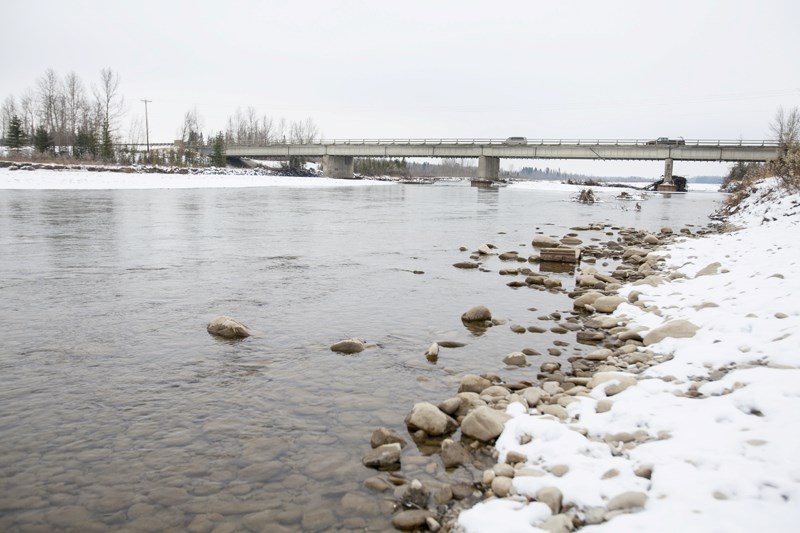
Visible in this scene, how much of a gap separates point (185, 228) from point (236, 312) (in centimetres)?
1416

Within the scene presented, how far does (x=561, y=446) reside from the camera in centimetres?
536

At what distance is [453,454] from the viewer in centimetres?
555

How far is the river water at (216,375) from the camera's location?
4.75 meters

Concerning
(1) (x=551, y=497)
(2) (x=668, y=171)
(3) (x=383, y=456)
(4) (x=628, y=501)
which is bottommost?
(3) (x=383, y=456)

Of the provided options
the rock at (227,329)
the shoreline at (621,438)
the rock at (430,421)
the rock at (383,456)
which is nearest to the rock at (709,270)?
the shoreline at (621,438)

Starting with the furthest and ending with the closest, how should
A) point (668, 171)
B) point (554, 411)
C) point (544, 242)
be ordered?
1. point (668, 171)
2. point (544, 242)
3. point (554, 411)

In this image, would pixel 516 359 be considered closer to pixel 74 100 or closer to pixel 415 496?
pixel 415 496

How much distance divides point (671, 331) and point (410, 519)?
5856 mm

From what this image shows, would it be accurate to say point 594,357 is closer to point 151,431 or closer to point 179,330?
point 151,431

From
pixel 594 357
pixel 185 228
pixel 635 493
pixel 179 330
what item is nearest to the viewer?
pixel 635 493

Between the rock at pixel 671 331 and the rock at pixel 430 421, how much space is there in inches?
161

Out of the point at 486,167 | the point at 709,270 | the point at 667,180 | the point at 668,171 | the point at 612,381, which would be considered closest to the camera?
the point at 612,381

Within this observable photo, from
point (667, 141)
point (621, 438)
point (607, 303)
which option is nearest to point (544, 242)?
point (607, 303)

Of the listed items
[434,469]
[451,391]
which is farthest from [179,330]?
[434,469]
